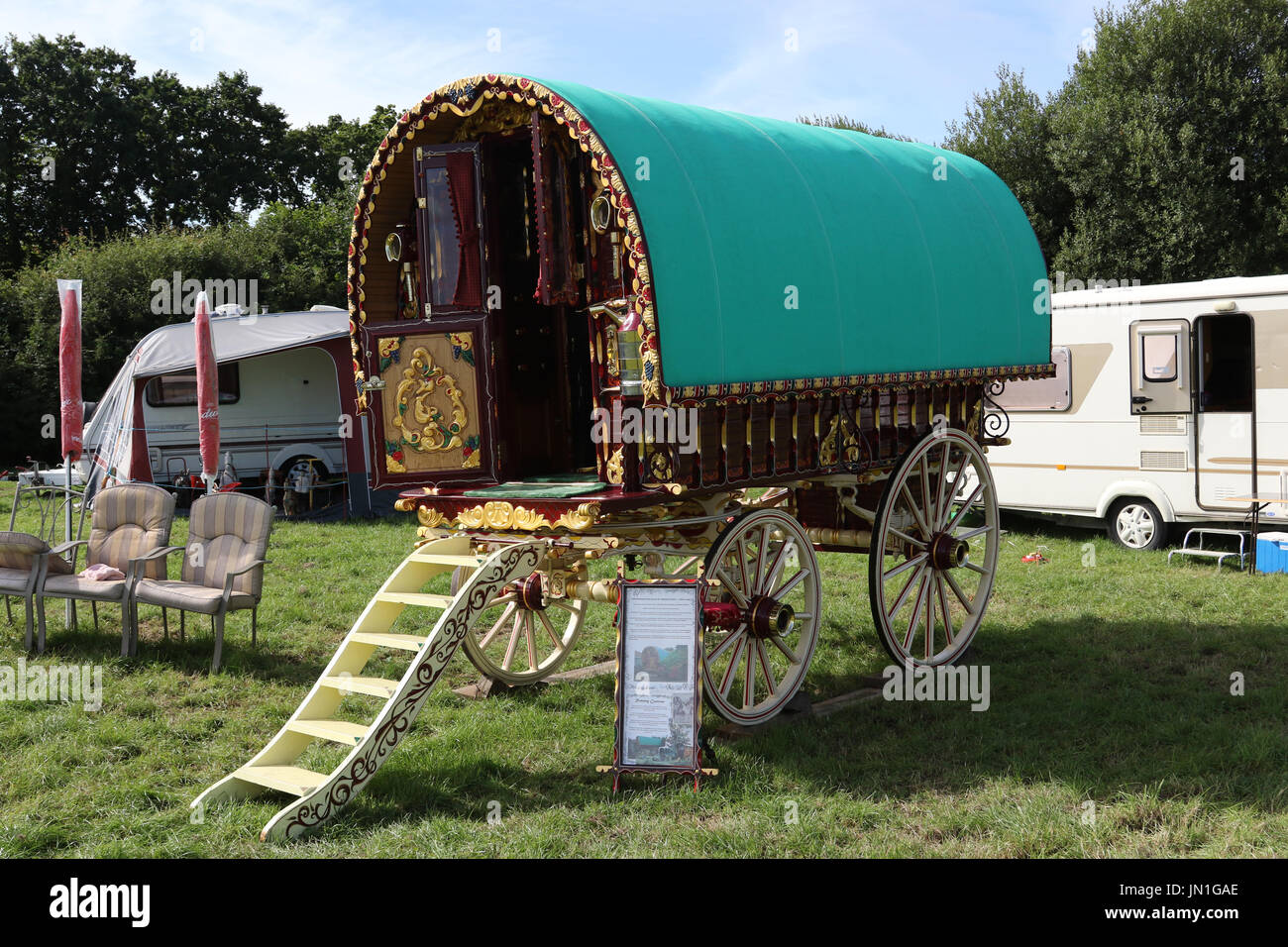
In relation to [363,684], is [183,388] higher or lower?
higher

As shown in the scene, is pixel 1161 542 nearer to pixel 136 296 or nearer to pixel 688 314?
pixel 688 314

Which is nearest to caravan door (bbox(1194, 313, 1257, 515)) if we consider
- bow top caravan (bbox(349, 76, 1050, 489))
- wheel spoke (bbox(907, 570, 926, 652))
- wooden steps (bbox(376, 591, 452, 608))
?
bow top caravan (bbox(349, 76, 1050, 489))

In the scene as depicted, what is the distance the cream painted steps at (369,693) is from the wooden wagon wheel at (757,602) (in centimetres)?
113

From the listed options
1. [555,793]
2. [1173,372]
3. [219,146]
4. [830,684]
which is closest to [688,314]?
[555,793]

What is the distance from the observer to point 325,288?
28.5m

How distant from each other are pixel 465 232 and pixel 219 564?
3.50 metres

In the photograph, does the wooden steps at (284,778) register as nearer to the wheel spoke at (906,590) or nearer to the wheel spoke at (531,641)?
the wheel spoke at (531,641)

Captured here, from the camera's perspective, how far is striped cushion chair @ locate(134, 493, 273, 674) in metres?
8.06

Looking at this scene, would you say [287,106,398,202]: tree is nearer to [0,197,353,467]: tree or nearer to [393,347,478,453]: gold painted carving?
[0,197,353,467]: tree

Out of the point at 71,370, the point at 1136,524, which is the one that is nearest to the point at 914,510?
the point at 1136,524

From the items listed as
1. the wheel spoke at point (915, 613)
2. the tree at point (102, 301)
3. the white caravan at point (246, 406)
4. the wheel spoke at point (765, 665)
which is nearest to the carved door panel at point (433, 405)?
the wheel spoke at point (765, 665)

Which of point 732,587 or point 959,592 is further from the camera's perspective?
point 959,592

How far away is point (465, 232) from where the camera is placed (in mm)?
6703

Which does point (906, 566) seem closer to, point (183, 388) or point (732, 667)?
point (732, 667)
